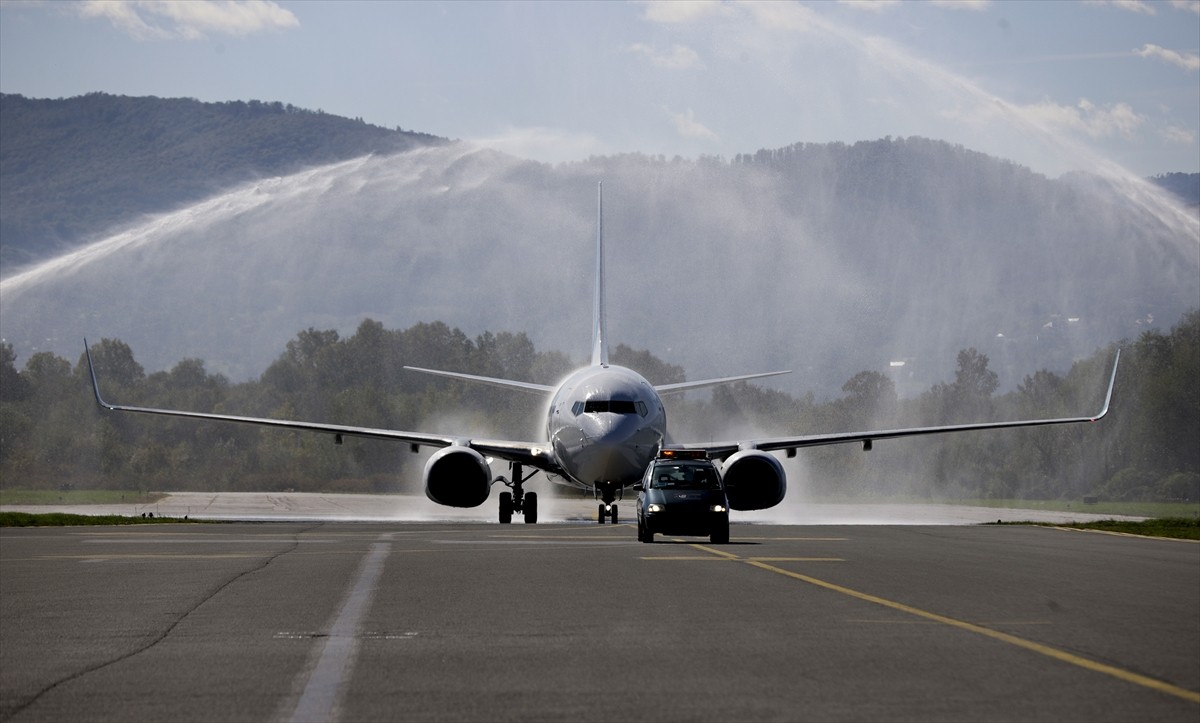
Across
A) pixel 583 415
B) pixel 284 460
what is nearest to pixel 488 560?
pixel 583 415

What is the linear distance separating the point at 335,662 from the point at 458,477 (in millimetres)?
34010

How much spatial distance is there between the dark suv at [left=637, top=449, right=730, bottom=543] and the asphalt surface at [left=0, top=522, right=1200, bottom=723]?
12.0ft

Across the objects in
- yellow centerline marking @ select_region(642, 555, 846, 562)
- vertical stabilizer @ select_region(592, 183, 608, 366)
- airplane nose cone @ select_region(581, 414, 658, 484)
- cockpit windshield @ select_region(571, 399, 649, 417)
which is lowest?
yellow centerline marking @ select_region(642, 555, 846, 562)

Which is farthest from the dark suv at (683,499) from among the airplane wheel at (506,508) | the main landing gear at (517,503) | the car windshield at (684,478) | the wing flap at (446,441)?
the airplane wheel at (506,508)

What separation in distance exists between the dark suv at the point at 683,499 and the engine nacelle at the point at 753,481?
13464 mm

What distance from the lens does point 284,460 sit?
10606cm

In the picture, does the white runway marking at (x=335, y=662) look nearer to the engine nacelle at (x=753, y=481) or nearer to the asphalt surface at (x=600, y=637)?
the asphalt surface at (x=600, y=637)

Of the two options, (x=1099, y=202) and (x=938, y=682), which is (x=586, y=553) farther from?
(x=1099, y=202)

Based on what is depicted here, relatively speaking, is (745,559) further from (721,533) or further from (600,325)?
(600,325)

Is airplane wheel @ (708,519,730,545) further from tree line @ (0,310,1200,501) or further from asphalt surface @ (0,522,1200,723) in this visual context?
tree line @ (0,310,1200,501)

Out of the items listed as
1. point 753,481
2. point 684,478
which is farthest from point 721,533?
point 753,481

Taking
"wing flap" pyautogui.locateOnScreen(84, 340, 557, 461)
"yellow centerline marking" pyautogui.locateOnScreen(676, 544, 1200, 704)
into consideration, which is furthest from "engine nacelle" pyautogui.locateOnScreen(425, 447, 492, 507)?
"yellow centerline marking" pyautogui.locateOnScreen(676, 544, 1200, 704)

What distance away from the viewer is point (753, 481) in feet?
152

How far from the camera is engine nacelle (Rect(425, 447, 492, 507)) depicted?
4659 cm
